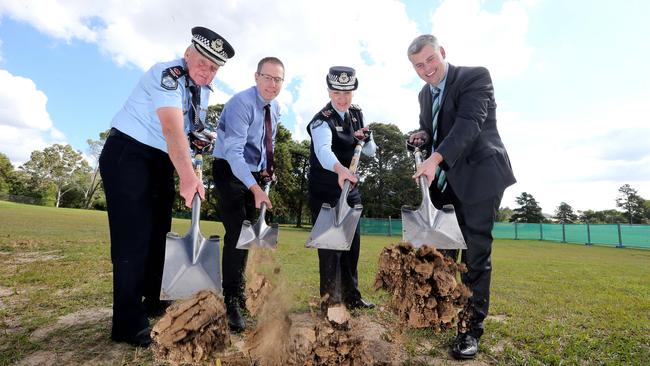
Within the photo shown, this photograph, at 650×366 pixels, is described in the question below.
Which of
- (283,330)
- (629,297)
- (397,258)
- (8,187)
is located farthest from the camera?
(8,187)

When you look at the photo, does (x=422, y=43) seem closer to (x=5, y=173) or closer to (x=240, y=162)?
(x=240, y=162)

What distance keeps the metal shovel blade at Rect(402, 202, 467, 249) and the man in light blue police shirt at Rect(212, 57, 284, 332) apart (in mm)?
1546

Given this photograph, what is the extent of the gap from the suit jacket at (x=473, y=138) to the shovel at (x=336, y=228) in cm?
92

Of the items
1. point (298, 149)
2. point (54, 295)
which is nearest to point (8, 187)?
Answer: point (298, 149)

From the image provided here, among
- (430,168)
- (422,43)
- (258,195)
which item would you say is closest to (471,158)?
(430,168)

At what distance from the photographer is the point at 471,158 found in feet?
10.8

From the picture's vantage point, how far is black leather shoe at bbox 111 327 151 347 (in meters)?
3.07

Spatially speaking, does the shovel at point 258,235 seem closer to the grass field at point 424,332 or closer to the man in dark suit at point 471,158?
the grass field at point 424,332

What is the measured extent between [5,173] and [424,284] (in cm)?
9780

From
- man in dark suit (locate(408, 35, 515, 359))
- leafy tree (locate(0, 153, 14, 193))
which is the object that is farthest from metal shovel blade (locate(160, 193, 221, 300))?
leafy tree (locate(0, 153, 14, 193))

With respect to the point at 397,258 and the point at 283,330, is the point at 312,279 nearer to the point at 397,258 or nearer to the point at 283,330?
the point at 283,330

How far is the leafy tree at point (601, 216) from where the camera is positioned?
6553cm

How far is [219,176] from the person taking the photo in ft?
13.0

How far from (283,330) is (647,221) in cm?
8048
